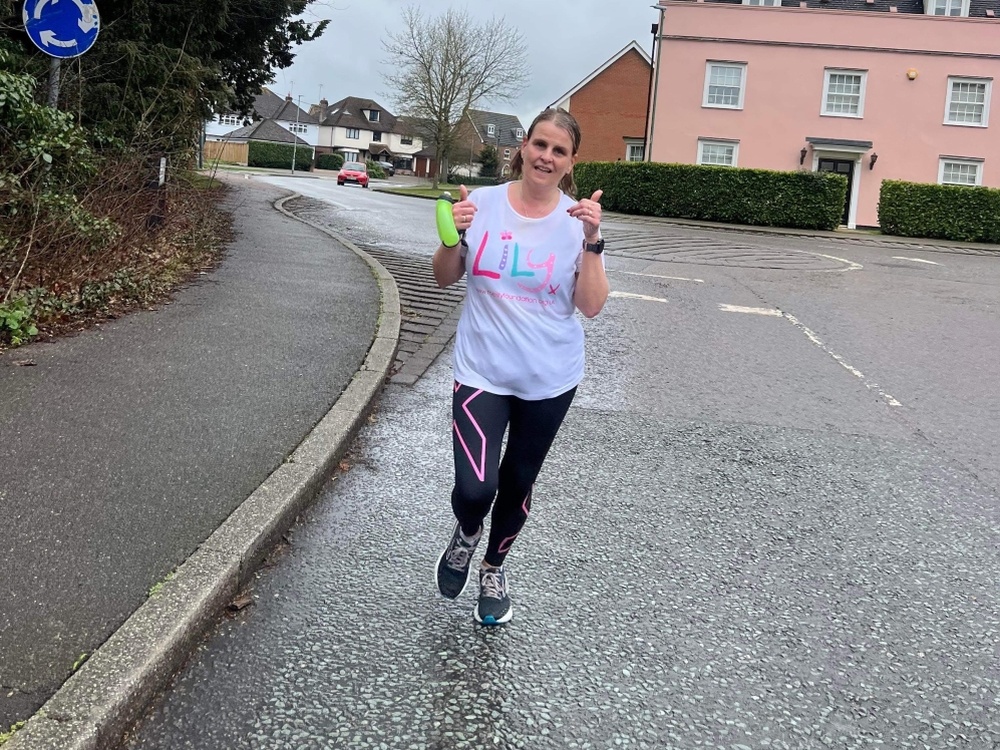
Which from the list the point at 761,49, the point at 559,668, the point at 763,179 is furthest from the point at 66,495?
the point at 761,49

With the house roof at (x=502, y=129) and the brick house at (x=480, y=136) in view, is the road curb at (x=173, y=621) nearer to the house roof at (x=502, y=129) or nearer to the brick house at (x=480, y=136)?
the brick house at (x=480, y=136)

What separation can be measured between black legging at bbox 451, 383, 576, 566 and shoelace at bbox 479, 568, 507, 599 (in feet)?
0.69

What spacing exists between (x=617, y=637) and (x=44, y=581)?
199 centimetres

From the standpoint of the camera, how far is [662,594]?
3.58 meters

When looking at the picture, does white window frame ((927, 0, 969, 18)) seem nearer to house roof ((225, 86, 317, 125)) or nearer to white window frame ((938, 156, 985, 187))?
white window frame ((938, 156, 985, 187))

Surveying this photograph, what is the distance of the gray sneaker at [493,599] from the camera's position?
3281 millimetres

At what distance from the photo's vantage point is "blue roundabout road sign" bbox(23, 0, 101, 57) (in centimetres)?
727

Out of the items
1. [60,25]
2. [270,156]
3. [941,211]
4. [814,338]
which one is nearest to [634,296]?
[814,338]

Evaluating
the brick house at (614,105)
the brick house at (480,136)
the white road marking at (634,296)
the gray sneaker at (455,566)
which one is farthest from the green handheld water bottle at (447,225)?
the brick house at (614,105)

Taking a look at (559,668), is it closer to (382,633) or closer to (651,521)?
(382,633)

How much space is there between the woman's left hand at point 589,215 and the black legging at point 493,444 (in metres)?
0.54

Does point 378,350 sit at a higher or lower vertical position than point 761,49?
lower

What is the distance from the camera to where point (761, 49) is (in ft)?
110

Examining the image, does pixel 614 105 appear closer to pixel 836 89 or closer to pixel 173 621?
pixel 836 89
